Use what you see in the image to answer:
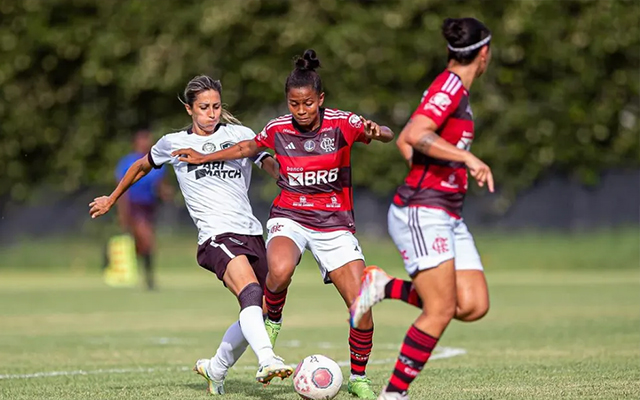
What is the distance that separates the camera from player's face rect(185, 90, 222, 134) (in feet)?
24.2

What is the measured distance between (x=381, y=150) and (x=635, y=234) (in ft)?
18.8

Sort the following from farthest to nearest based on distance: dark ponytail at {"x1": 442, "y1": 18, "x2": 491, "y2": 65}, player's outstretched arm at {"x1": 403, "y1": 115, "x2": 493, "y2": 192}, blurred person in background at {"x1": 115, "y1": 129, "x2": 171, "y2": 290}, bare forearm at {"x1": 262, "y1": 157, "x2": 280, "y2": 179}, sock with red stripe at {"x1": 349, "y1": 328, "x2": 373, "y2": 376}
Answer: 1. blurred person in background at {"x1": 115, "y1": 129, "x2": 171, "y2": 290}
2. bare forearm at {"x1": 262, "y1": 157, "x2": 280, "y2": 179}
3. sock with red stripe at {"x1": 349, "y1": 328, "x2": 373, "y2": 376}
4. dark ponytail at {"x1": 442, "y1": 18, "x2": 491, "y2": 65}
5. player's outstretched arm at {"x1": 403, "y1": 115, "x2": 493, "y2": 192}

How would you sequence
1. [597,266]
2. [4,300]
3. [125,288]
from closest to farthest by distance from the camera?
[4,300]
[125,288]
[597,266]

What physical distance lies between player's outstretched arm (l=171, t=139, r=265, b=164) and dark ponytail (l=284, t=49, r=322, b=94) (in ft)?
1.64

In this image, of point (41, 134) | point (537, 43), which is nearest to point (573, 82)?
point (537, 43)

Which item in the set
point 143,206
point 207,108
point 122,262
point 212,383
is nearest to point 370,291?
point 212,383

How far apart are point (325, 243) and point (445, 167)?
1512 millimetres

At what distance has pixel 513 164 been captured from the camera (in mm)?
24969

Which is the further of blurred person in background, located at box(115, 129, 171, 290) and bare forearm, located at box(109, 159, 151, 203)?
blurred person in background, located at box(115, 129, 171, 290)

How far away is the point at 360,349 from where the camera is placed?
6.97 meters

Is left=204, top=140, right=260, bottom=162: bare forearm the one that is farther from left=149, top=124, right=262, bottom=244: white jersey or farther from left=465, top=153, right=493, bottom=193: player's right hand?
left=465, top=153, right=493, bottom=193: player's right hand

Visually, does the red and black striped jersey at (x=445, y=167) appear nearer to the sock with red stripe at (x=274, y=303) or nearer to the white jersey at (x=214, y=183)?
the sock with red stripe at (x=274, y=303)

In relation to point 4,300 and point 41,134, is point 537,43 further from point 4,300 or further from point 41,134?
point 4,300

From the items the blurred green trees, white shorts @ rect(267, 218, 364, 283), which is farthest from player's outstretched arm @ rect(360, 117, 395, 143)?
the blurred green trees
